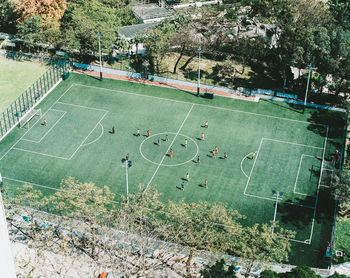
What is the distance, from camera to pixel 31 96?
3132 inches

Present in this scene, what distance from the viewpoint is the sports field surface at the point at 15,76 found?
8025 cm

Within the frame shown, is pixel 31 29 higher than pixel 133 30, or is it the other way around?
pixel 31 29

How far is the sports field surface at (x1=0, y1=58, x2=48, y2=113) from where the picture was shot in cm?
8025

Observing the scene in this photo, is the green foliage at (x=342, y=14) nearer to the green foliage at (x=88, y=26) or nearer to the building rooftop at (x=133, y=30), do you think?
the building rooftop at (x=133, y=30)

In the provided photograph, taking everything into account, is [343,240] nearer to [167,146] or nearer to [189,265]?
[189,265]

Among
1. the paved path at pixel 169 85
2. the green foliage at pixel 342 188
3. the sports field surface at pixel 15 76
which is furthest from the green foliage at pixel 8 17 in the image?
the green foliage at pixel 342 188

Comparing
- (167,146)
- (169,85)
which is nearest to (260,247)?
(167,146)

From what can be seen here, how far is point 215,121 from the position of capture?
7688 cm

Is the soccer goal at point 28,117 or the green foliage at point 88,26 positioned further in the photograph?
the green foliage at point 88,26

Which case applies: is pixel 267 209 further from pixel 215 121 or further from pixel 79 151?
pixel 79 151

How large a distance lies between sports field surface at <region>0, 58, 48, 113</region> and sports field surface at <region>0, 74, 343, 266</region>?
593cm

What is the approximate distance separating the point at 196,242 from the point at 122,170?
876 inches

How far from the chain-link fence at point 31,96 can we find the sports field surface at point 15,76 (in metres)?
1.36

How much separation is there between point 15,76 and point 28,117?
14.2 meters
